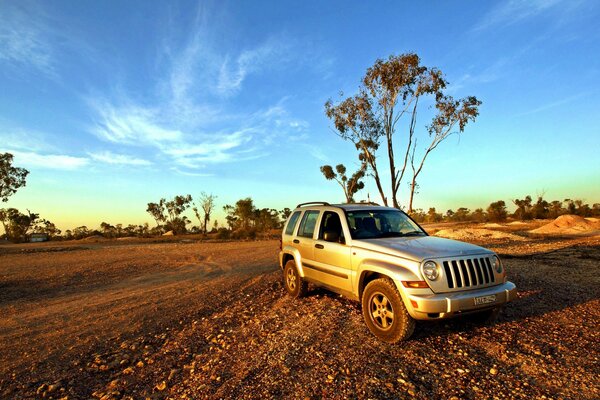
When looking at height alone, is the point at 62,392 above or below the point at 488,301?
below

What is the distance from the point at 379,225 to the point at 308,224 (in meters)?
1.63

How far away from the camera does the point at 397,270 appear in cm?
457

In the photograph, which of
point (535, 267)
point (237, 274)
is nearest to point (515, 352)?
point (535, 267)

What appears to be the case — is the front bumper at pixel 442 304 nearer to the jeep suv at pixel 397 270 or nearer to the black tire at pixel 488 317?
the jeep suv at pixel 397 270

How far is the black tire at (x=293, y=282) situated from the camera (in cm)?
726

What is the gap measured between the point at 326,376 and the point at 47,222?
68.2 meters

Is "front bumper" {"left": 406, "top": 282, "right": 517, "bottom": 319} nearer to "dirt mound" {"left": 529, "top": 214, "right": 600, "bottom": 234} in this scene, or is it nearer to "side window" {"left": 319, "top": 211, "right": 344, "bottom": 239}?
"side window" {"left": 319, "top": 211, "right": 344, "bottom": 239}

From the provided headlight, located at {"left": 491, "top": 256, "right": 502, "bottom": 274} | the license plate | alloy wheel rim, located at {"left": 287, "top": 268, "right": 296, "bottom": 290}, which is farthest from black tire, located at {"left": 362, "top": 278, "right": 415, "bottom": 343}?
alloy wheel rim, located at {"left": 287, "top": 268, "right": 296, "bottom": 290}

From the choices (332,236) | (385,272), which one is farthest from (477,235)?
(385,272)

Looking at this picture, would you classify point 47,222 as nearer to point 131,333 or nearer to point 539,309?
point 131,333

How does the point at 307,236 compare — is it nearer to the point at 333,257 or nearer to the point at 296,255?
the point at 296,255

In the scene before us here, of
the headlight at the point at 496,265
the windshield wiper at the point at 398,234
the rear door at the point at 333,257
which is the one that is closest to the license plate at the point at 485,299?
the headlight at the point at 496,265

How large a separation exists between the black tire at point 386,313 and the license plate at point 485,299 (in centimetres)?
82

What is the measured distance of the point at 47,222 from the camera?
189ft
